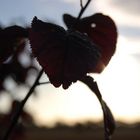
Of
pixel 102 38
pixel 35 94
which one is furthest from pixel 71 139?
pixel 102 38

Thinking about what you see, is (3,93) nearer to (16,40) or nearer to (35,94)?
(35,94)

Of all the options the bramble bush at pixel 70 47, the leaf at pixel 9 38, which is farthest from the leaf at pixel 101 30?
the leaf at pixel 9 38

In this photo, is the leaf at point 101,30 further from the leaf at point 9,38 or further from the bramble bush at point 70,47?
the leaf at point 9,38

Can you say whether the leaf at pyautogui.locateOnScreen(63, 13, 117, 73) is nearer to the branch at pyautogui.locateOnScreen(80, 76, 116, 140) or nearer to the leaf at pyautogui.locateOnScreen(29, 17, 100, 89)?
the branch at pyautogui.locateOnScreen(80, 76, 116, 140)

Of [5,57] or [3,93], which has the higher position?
[5,57]

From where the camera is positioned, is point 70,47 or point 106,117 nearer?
point 70,47

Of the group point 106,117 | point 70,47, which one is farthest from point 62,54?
point 106,117

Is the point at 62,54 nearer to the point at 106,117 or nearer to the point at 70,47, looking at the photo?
the point at 70,47
